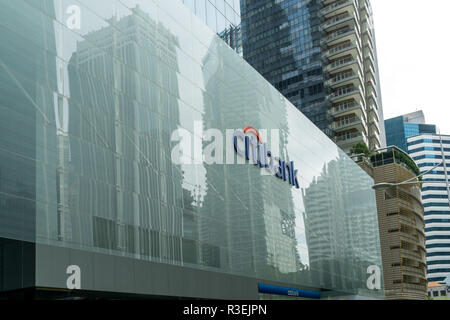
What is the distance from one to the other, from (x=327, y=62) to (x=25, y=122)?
87394 mm

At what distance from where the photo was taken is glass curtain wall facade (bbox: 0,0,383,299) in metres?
16.7

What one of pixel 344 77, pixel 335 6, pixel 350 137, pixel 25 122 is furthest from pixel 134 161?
pixel 335 6

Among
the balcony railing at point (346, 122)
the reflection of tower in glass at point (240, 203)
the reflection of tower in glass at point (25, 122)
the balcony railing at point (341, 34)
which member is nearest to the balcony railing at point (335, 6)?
the balcony railing at point (341, 34)

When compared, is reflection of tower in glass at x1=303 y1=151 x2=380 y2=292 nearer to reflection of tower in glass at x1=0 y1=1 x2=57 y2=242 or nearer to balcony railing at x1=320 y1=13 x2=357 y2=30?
reflection of tower in glass at x1=0 y1=1 x2=57 y2=242

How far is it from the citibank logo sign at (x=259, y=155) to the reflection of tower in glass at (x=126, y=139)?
6276 millimetres

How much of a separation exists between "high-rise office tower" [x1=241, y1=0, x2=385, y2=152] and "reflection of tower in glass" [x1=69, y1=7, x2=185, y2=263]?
2778 inches

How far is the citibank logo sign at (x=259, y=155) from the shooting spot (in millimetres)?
30109

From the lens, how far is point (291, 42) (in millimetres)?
118625

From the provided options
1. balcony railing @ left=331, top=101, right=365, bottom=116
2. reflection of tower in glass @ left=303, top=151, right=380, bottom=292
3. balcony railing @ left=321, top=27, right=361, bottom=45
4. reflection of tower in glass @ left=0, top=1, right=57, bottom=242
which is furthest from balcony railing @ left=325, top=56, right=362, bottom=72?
reflection of tower in glass @ left=0, top=1, right=57, bottom=242

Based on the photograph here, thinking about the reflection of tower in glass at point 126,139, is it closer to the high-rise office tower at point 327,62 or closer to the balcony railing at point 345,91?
the balcony railing at point 345,91

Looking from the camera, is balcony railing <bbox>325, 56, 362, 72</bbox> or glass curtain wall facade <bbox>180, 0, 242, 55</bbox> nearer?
glass curtain wall facade <bbox>180, 0, 242, 55</bbox>

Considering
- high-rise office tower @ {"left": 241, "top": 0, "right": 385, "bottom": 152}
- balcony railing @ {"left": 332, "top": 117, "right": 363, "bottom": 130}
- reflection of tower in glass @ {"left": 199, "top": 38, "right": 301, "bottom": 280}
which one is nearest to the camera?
reflection of tower in glass @ {"left": 199, "top": 38, "right": 301, "bottom": 280}

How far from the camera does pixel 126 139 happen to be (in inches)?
→ 826

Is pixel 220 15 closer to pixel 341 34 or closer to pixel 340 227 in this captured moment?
pixel 340 227
